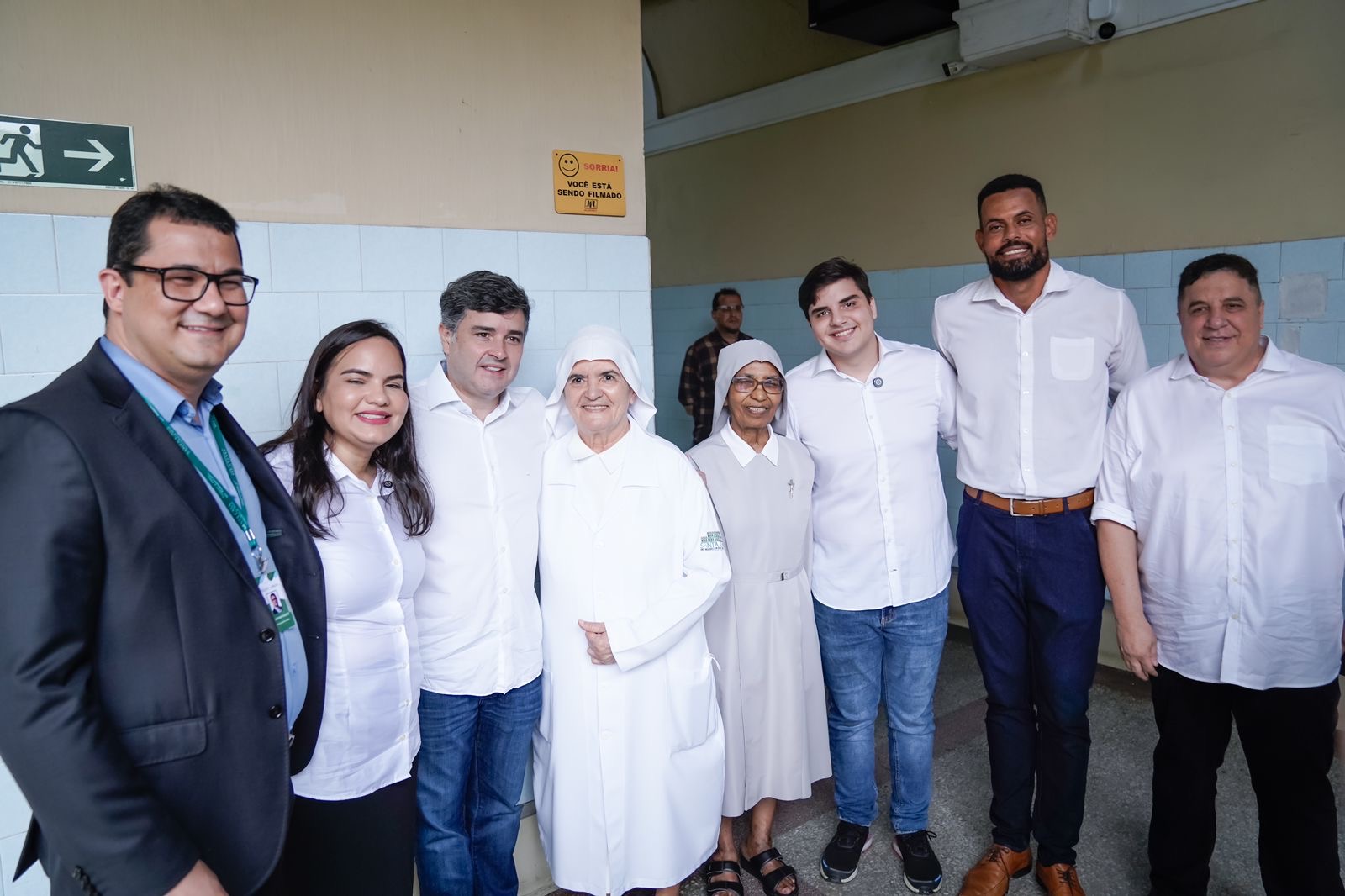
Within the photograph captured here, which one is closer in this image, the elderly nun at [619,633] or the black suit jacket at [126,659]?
the black suit jacket at [126,659]

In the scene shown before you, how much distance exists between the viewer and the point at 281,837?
56.7 inches

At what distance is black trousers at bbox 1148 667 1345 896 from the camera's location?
229cm

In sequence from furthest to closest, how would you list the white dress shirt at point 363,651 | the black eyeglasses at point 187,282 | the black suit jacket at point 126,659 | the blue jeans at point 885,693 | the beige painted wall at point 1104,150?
the beige painted wall at point 1104,150
the blue jeans at point 885,693
the white dress shirt at point 363,651
the black eyeglasses at point 187,282
the black suit jacket at point 126,659

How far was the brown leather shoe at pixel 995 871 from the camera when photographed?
8.91ft

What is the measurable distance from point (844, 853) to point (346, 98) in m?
2.77

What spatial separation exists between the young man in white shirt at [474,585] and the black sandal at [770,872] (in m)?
0.91

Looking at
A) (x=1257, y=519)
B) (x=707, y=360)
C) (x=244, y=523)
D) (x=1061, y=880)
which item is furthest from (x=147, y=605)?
(x=707, y=360)

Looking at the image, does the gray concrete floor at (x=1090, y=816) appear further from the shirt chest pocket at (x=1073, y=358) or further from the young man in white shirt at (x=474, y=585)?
the shirt chest pocket at (x=1073, y=358)

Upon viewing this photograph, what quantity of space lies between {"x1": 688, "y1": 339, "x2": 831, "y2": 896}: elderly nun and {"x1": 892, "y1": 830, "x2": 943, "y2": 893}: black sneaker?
37 centimetres

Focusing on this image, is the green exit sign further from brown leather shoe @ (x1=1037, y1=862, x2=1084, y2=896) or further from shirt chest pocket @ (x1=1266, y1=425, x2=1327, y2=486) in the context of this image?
brown leather shoe @ (x1=1037, y1=862, x2=1084, y2=896)

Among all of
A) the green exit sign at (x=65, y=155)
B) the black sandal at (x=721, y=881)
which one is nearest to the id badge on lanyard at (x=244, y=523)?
the green exit sign at (x=65, y=155)

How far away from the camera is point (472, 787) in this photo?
8.00 feet

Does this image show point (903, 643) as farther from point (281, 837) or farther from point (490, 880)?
point (281, 837)

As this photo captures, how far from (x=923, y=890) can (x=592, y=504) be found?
65.2 inches
